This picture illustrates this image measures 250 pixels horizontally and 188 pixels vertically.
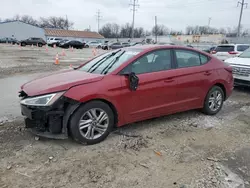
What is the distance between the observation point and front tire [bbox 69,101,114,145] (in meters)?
3.70

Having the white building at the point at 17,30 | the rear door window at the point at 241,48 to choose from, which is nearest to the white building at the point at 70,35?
the white building at the point at 17,30

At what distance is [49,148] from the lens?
148 inches

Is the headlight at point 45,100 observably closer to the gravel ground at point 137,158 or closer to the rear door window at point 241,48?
the gravel ground at point 137,158

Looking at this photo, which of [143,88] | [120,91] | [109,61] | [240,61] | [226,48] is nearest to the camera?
[120,91]

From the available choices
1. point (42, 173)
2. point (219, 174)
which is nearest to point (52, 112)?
point (42, 173)

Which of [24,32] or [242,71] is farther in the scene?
[24,32]

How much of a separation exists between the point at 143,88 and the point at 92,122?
1097 millimetres

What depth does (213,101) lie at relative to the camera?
5508 mm

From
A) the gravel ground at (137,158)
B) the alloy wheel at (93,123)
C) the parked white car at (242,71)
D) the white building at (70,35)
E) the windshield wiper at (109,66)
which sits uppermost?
the white building at (70,35)

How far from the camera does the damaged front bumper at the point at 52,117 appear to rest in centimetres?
360

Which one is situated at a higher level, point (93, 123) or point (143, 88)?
point (143, 88)

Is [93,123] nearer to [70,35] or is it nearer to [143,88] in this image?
[143,88]

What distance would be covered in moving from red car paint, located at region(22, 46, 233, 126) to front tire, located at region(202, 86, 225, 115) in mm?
139

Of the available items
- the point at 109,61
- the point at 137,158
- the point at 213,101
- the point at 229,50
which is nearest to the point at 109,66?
the point at 109,61
